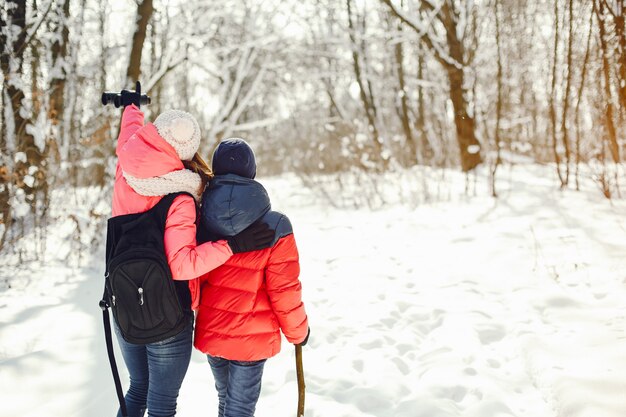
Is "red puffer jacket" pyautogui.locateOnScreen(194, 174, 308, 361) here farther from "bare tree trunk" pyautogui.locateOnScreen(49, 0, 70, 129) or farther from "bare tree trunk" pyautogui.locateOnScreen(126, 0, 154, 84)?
"bare tree trunk" pyautogui.locateOnScreen(126, 0, 154, 84)

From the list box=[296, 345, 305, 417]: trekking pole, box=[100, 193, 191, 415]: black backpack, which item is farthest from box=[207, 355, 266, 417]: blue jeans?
box=[100, 193, 191, 415]: black backpack

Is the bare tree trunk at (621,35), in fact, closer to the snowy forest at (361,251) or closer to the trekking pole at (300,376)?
the snowy forest at (361,251)

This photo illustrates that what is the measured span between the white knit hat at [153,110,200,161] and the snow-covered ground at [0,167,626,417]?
66.3 inches

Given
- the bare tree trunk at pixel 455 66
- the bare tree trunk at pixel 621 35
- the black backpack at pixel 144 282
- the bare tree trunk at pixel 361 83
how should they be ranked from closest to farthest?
the black backpack at pixel 144 282, the bare tree trunk at pixel 621 35, the bare tree trunk at pixel 455 66, the bare tree trunk at pixel 361 83

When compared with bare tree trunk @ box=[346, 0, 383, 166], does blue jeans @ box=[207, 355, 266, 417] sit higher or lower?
lower

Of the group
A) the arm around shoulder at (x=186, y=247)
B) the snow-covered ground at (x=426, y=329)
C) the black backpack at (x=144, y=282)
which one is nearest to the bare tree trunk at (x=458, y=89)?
the snow-covered ground at (x=426, y=329)

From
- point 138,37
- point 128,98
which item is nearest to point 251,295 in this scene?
point 128,98

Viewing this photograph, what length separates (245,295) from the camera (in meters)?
1.91

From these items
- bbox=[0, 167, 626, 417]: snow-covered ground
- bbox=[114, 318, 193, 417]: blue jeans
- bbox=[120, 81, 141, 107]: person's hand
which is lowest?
bbox=[0, 167, 626, 417]: snow-covered ground

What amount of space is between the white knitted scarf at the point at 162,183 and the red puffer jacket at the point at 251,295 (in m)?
0.12

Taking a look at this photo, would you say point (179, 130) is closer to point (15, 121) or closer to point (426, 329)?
point (426, 329)

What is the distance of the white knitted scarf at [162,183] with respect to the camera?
1.75m

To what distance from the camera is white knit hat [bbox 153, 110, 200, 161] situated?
5.91 feet

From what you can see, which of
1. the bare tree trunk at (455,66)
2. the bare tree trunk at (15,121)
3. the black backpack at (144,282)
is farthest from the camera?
the bare tree trunk at (455,66)
